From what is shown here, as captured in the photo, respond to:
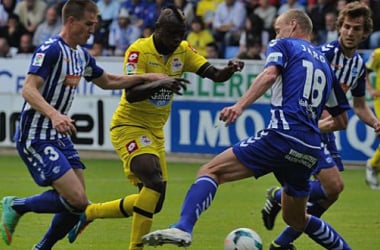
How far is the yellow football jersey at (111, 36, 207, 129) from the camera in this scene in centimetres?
957

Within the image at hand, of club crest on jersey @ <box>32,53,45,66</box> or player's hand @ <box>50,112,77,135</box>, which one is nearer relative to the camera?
player's hand @ <box>50,112,77,135</box>

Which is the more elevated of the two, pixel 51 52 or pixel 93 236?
pixel 51 52

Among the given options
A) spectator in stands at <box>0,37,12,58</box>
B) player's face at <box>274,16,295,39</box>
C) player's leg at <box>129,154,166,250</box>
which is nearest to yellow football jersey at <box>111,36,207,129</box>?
player's leg at <box>129,154,166,250</box>

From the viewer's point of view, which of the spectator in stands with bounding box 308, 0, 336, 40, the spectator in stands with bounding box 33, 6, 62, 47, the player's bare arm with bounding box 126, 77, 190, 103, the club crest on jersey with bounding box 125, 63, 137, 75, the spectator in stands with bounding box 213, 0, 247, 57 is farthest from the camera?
the spectator in stands with bounding box 33, 6, 62, 47

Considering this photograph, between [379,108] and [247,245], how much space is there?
807 centimetres

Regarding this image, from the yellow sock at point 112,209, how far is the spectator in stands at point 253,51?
11.0m

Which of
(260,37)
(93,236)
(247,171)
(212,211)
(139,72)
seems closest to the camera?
(247,171)

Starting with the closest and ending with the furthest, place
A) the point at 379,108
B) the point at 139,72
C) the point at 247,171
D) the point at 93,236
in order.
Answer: the point at 247,171, the point at 139,72, the point at 93,236, the point at 379,108

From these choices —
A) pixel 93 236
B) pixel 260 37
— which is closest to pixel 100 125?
pixel 260 37

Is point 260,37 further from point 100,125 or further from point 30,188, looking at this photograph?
point 30,188

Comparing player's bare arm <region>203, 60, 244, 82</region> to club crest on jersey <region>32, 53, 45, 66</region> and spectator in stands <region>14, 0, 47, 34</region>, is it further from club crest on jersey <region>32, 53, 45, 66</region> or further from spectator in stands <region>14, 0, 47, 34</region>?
spectator in stands <region>14, 0, 47, 34</region>

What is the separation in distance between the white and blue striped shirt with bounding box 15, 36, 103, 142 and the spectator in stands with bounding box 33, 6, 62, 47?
13.7 metres

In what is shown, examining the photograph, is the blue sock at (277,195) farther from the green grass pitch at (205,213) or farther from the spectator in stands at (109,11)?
the spectator in stands at (109,11)

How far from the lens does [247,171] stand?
8062 millimetres
